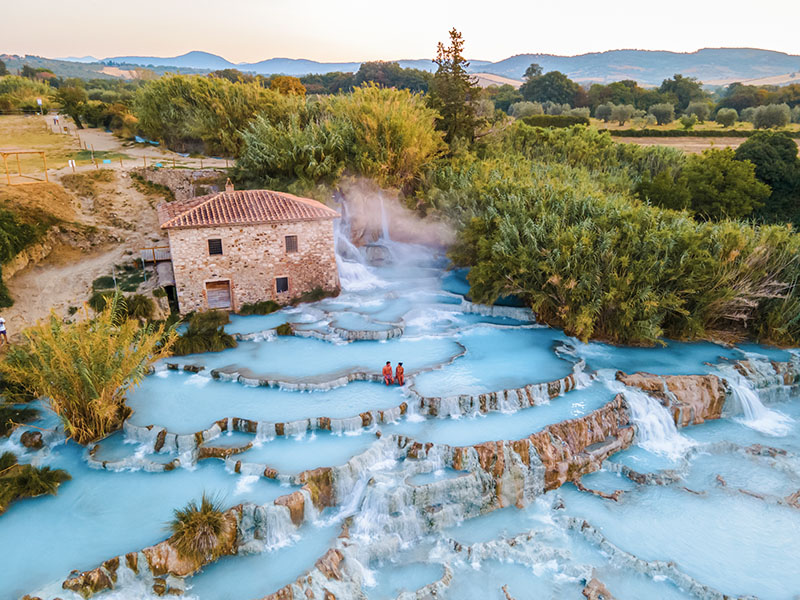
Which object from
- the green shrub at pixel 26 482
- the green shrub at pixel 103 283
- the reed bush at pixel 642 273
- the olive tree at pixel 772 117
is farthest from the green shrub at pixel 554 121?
the green shrub at pixel 26 482

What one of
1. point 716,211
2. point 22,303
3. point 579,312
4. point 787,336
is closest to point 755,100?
point 716,211

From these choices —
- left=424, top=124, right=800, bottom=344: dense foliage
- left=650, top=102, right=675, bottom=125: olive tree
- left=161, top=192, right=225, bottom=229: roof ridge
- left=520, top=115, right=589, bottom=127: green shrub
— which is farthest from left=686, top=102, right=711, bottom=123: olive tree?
left=161, top=192, right=225, bottom=229: roof ridge

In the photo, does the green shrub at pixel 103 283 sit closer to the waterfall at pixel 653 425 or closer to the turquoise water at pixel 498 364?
the turquoise water at pixel 498 364

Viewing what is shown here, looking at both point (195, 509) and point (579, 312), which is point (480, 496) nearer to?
point (195, 509)

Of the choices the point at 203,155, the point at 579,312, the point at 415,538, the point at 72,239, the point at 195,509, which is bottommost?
the point at 415,538

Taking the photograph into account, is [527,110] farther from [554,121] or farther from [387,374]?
[387,374]

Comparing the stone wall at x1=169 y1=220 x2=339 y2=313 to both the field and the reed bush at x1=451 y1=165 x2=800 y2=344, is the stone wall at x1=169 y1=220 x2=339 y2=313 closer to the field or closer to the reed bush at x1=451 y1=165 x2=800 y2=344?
the reed bush at x1=451 y1=165 x2=800 y2=344
